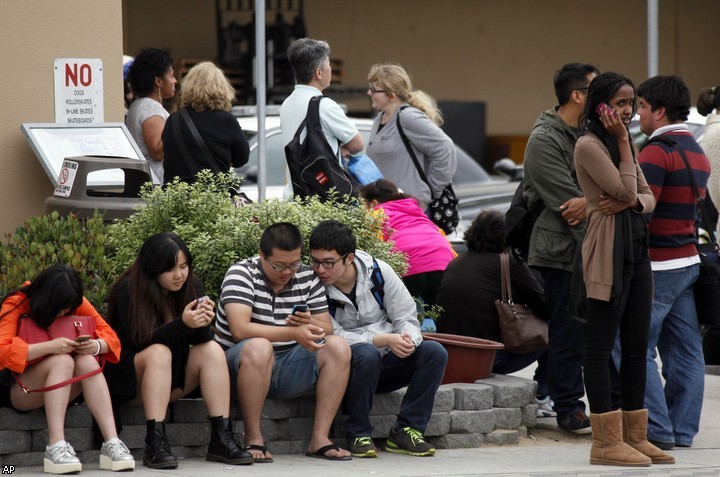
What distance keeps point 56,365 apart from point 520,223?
9.21ft

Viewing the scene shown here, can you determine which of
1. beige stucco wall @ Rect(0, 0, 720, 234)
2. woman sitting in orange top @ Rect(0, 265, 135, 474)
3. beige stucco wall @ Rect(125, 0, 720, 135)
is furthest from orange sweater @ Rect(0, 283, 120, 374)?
beige stucco wall @ Rect(125, 0, 720, 135)

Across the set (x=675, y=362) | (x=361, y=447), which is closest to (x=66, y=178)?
(x=361, y=447)

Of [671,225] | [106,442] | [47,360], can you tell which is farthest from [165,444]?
[671,225]

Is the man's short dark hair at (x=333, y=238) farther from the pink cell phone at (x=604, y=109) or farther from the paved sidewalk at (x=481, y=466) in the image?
the pink cell phone at (x=604, y=109)

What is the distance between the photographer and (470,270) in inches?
291

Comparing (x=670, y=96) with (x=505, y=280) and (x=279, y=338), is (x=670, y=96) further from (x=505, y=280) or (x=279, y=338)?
(x=279, y=338)

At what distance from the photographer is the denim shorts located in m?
6.34

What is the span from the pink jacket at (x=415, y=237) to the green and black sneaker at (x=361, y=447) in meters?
1.52

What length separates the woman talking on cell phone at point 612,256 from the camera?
612cm

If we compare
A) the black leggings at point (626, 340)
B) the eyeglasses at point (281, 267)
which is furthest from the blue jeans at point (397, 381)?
the black leggings at point (626, 340)

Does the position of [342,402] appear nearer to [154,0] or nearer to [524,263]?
[524,263]

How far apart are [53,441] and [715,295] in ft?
11.5

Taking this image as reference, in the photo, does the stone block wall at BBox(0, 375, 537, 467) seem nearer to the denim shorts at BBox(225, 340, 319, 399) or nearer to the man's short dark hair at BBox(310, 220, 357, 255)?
the denim shorts at BBox(225, 340, 319, 399)

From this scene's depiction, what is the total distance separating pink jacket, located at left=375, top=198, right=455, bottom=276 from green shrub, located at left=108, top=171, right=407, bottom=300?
1.08 ft
